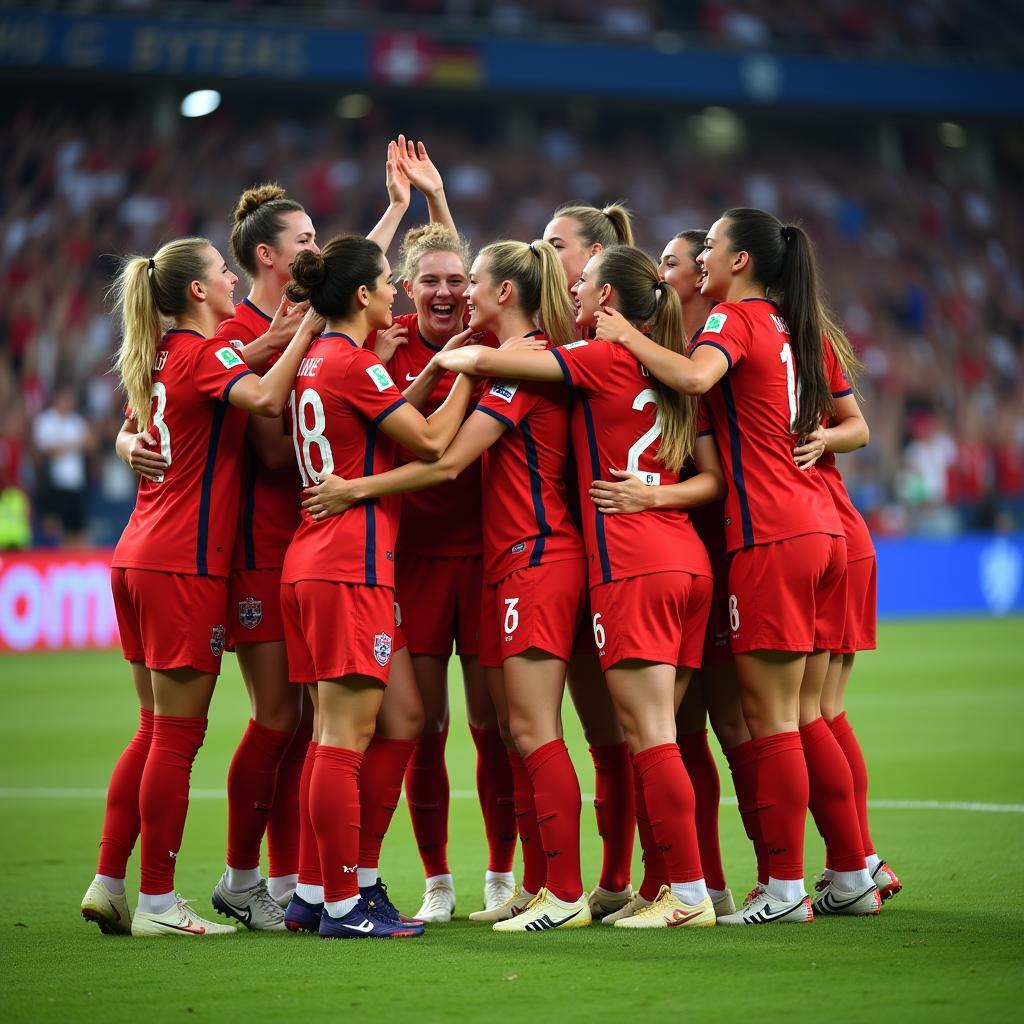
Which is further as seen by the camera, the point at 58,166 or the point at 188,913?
the point at 58,166

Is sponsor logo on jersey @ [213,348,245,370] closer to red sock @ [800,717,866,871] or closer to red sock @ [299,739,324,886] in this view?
red sock @ [299,739,324,886]

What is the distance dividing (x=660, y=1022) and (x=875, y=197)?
2833cm

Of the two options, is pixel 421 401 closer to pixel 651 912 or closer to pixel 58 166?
pixel 651 912

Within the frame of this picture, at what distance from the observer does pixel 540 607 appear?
16.7ft

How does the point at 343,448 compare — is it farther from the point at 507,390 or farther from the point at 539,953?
the point at 539,953

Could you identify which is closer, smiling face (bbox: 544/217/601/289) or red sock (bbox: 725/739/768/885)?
red sock (bbox: 725/739/768/885)

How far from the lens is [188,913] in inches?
205

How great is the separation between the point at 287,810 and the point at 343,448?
1395 mm

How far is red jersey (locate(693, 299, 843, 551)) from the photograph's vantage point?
17.1ft

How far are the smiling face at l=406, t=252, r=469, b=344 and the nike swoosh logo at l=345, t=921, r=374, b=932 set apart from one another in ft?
6.88

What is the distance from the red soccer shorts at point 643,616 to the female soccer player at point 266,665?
1.14m

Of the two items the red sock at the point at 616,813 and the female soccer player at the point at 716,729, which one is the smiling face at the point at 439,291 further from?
the red sock at the point at 616,813

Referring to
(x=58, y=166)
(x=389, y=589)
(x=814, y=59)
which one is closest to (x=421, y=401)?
(x=389, y=589)

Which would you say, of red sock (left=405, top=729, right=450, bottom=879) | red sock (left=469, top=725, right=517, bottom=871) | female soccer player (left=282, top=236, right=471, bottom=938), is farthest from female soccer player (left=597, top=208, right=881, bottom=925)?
red sock (left=405, top=729, right=450, bottom=879)
